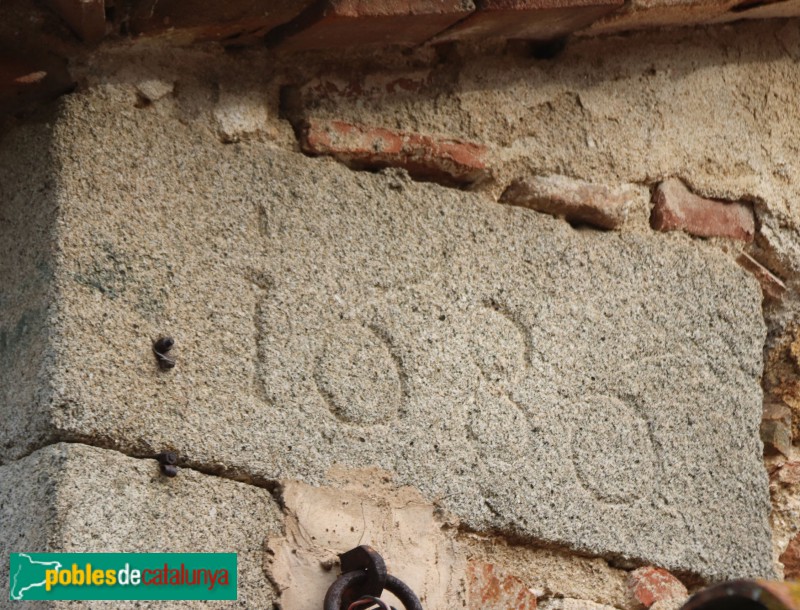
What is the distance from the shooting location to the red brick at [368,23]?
1653mm

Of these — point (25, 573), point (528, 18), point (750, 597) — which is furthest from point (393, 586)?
point (528, 18)

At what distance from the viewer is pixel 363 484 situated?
5.40 feet

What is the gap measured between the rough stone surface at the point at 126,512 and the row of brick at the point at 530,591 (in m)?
0.32

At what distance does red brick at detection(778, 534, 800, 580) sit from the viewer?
2090 mm

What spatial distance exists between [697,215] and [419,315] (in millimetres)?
600

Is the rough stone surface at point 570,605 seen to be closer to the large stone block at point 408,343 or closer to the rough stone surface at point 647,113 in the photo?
the large stone block at point 408,343

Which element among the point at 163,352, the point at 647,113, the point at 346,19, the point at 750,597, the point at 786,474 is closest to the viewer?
the point at 750,597

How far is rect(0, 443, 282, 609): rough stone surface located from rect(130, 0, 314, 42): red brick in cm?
56

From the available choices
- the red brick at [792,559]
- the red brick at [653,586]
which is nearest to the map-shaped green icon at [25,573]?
the red brick at [653,586]

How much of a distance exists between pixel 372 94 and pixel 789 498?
1022 millimetres

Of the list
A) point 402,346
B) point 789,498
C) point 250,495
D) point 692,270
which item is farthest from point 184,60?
point 789,498

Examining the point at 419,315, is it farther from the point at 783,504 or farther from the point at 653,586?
the point at 783,504

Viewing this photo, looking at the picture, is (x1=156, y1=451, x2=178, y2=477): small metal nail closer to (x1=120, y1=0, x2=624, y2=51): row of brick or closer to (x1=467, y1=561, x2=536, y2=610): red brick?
(x1=467, y1=561, x2=536, y2=610): red brick

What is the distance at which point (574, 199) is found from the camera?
1.96m
